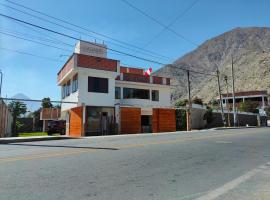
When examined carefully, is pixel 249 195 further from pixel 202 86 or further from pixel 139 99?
pixel 202 86

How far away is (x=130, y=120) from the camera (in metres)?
31.0

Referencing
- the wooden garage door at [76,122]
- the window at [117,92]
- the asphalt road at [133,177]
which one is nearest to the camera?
the asphalt road at [133,177]

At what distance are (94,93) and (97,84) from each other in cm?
112

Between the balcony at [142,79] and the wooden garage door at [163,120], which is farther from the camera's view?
the balcony at [142,79]

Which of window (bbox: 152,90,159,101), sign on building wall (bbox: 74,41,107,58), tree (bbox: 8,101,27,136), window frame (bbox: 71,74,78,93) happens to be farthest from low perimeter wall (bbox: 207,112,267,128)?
tree (bbox: 8,101,27,136)

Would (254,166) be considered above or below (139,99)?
below

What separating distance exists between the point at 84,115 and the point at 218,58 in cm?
18136

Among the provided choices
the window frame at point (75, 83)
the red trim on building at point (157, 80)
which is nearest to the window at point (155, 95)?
the red trim on building at point (157, 80)

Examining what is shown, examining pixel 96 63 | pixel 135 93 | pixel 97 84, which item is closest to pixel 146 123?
pixel 135 93

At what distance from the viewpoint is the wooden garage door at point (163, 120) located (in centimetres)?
3297

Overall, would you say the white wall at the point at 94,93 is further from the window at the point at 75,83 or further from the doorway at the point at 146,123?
the doorway at the point at 146,123

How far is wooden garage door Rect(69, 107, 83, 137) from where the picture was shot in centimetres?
2784

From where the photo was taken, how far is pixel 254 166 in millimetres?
9219

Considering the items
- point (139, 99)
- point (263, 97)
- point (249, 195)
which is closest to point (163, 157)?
point (249, 195)
